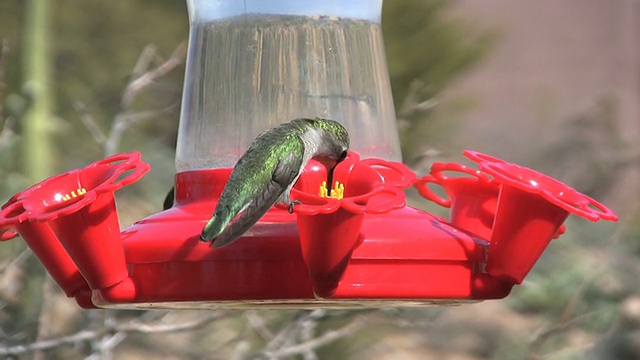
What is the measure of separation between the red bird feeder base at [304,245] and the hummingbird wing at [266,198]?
8 centimetres

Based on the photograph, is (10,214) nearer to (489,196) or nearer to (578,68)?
(489,196)

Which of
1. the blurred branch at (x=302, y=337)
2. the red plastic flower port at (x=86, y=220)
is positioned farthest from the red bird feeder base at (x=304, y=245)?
the blurred branch at (x=302, y=337)

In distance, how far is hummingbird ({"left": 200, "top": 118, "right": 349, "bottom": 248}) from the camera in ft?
9.60

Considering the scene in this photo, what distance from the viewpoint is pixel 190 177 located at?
135 inches

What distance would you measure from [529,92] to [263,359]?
884 cm

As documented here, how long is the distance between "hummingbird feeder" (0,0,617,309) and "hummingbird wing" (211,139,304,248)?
87 millimetres

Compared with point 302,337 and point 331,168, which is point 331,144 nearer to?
point 331,168

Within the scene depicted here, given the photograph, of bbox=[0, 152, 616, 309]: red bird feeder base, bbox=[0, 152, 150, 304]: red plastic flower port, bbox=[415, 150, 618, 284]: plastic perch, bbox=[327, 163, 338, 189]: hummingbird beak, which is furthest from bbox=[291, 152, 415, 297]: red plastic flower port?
bbox=[0, 152, 150, 304]: red plastic flower port

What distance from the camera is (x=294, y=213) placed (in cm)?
301

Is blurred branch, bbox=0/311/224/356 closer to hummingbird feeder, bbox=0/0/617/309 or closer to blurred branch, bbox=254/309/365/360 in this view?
blurred branch, bbox=254/309/365/360

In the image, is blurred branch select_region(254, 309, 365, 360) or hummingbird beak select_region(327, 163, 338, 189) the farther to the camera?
blurred branch select_region(254, 309, 365, 360)

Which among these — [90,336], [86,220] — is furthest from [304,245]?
[90,336]

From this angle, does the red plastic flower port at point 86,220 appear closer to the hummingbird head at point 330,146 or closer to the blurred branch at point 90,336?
the hummingbird head at point 330,146

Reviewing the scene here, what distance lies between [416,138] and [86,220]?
7.13m
